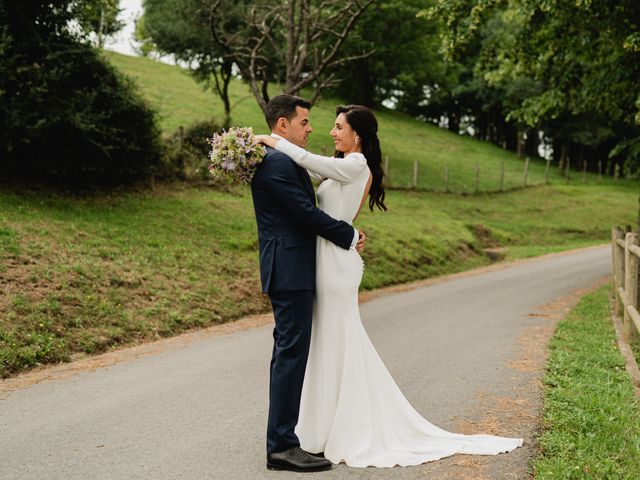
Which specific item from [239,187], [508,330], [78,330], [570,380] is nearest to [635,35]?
[508,330]

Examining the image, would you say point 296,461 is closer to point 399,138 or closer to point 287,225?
point 287,225

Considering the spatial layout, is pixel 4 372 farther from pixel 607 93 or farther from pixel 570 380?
pixel 607 93

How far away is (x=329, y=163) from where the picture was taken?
4.72 meters

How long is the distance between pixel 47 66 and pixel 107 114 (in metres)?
1.64

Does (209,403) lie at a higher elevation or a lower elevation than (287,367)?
lower

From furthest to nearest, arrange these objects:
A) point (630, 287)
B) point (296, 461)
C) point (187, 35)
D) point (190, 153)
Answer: point (187, 35) → point (190, 153) → point (630, 287) → point (296, 461)

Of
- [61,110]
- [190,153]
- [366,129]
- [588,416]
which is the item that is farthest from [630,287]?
[190,153]

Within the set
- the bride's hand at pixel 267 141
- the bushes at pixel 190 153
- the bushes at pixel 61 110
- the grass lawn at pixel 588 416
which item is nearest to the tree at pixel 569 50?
the grass lawn at pixel 588 416

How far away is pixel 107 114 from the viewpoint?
15.5 m

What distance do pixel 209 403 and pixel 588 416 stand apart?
3.41m

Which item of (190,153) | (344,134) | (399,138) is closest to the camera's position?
(344,134)

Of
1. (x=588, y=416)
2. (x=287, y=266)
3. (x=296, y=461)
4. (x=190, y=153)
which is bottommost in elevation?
(x=296, y=461)

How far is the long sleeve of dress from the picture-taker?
4664 millimetres

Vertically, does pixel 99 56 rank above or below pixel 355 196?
above
